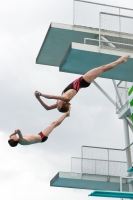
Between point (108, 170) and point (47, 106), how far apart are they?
10721 millimetres

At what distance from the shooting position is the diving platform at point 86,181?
2159 centimetres

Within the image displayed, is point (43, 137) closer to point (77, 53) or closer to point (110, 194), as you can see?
point (110, 194)

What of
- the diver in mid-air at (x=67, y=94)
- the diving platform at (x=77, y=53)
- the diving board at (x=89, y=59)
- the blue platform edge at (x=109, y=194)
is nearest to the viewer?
the blue platform edge at (x=109, y=194)

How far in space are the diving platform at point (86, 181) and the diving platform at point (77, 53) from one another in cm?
502

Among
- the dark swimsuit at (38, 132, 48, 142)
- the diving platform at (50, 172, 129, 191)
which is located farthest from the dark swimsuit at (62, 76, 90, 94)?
the diving platform at (50, 172, 129, 191)

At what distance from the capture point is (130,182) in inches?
809

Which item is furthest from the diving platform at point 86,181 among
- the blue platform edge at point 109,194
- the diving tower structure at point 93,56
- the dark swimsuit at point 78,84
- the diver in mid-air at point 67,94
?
the dark swimsuit at point 78,84

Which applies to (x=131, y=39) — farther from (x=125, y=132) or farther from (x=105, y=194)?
(x=105, y=194)

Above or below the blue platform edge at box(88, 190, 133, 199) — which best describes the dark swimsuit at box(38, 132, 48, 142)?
above

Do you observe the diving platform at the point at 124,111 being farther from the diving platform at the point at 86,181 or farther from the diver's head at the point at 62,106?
the diver's head at the point at 62,106

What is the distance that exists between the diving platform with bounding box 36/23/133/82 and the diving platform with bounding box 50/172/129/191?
5016 mm

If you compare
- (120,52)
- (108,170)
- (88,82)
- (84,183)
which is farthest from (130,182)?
(88,82)

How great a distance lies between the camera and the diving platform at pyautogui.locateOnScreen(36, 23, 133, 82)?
18.2 metres

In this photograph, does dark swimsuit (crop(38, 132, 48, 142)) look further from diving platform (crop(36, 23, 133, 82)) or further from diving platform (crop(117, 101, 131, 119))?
diving platform (crop(117, 101, 131, 119))
